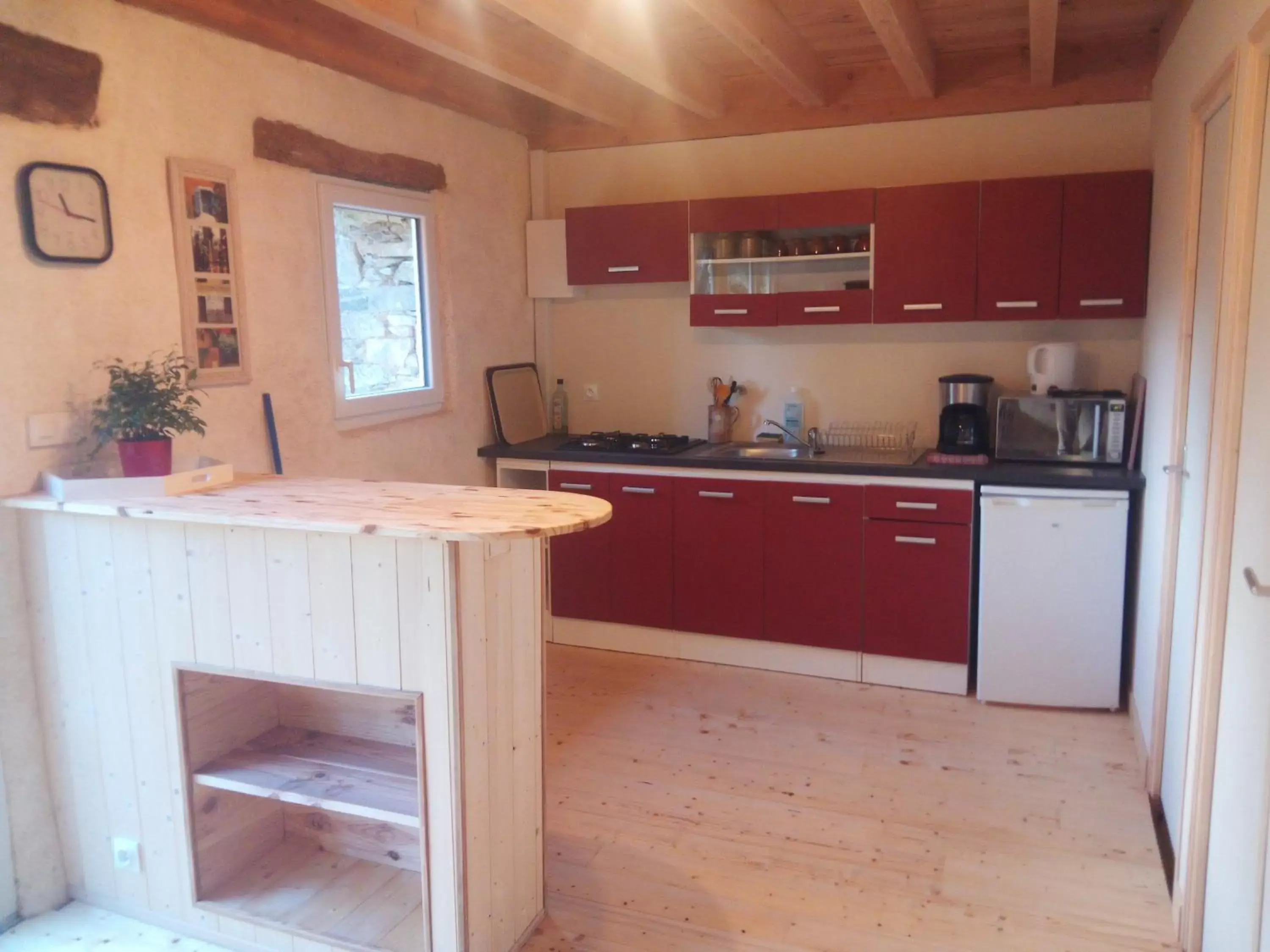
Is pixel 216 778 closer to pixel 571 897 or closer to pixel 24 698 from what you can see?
pixel 24 698

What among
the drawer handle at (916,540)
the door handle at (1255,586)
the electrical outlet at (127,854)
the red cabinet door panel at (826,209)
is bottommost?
the electrical outlet at (127,854)

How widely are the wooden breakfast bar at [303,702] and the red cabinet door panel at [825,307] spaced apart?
81.1 inches

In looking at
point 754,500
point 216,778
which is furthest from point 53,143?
point 754,500

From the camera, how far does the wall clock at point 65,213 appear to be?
230 centimetres

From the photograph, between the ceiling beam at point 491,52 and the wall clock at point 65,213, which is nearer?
the wall clock at point 65,213

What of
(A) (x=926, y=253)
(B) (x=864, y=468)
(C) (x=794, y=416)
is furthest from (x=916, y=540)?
(A) (x=926, y=253)

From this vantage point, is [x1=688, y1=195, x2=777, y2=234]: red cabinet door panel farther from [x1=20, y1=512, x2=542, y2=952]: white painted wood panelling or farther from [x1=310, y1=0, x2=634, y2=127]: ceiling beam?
[x1=20, y1=512, x2=542, y2=952]: white painted wood panelling

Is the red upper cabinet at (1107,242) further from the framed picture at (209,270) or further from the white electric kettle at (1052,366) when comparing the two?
the framed picture at (209,270)

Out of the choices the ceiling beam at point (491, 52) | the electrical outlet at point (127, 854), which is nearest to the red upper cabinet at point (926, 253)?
the ceiling beam at point (491, 52)

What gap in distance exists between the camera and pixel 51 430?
2.38 m

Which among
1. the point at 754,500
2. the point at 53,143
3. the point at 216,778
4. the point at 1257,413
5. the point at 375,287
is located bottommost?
the point at 216,778

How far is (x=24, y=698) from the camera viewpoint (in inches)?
94.4

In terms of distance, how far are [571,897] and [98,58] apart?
2.53m

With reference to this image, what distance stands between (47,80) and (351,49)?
1.17 metres
